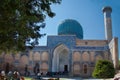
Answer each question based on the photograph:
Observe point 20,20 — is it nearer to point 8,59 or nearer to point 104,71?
point 104,71

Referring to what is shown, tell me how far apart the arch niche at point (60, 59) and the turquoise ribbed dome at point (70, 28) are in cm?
369

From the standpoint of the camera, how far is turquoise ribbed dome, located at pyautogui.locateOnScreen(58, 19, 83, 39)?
3944 cm

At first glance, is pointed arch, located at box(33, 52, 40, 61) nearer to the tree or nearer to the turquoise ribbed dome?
the turquoise ribbed dome

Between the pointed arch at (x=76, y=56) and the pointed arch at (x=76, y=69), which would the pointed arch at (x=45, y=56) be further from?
the pointed arch at (x=76, y=69)

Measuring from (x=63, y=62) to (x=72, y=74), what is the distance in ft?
9.15

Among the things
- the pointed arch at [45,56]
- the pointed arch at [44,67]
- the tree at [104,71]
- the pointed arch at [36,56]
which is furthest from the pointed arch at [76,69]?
the tree at [104,71]

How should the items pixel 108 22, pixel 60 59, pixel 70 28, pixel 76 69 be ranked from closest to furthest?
1. pixel 76 69
2. pixel 60 59
3. pixel 108 22
4. pixel 70 28

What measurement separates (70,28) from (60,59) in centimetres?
513

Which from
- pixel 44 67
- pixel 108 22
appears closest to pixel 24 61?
pixel 44 67

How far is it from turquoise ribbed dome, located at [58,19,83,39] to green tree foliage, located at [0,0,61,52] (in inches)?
1091

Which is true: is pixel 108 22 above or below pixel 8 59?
above

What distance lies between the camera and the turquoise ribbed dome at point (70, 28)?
3944 cm

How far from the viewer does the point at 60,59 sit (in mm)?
37062

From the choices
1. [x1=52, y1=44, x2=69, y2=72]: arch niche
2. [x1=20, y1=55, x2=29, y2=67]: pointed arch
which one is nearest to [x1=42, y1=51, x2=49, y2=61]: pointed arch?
[x1=52, y1=44, x2=69, y2=72]: arch niche
